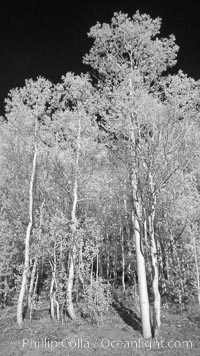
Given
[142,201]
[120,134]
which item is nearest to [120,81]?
[120,134]

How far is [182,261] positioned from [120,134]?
7.86m

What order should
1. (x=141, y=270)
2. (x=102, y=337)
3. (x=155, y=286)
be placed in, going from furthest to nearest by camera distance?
(x=141, y=270), (x=102, y=337), (x=155, y=286)

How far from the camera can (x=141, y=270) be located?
747 cm

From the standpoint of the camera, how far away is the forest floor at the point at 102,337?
6.37 m

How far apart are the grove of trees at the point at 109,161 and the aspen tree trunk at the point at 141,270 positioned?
29 millimetres

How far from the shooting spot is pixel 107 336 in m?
7.42

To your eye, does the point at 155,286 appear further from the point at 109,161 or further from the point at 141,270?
the point at 109,161

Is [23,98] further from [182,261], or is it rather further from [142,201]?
[182,261]

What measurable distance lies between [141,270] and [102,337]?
223cm

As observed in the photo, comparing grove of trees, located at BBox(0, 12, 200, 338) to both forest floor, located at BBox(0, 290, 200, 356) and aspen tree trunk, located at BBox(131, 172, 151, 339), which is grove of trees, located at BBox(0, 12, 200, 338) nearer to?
aspen tree trunk, located at BBox(131, 172, 151, 339)

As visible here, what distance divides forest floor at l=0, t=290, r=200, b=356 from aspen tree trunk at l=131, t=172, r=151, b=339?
15.4 inches

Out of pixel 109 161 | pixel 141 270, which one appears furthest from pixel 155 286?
pixel 109 161

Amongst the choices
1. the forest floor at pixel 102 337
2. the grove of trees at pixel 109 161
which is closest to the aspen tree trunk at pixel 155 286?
the grove of trees at pixel 109 161

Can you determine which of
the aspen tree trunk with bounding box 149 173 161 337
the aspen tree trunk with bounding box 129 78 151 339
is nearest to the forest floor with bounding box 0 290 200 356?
the aspen tree trunk with bounding box 149 173 161 337
